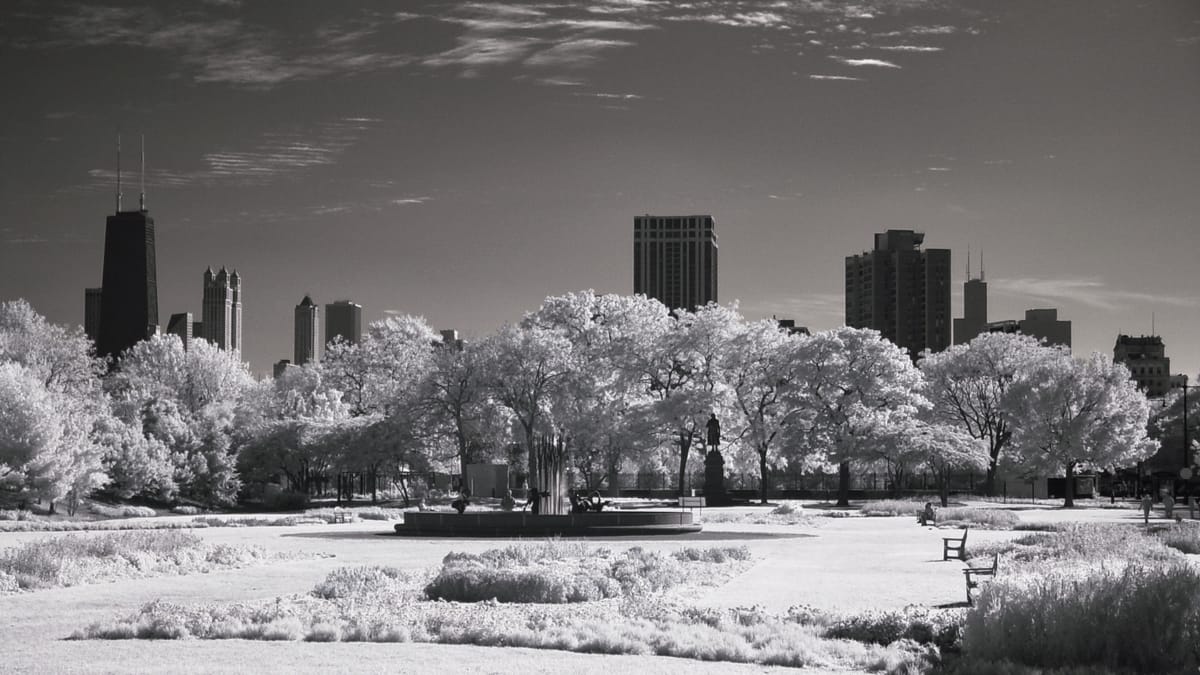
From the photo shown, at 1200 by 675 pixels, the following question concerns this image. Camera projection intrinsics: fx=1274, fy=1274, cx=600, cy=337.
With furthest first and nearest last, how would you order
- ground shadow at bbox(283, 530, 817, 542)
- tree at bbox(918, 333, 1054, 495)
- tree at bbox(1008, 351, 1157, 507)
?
tree at bbox(918, 333, 1054, 495) → tree at bbox(1008, 351, 1157, 507) → ground shadow at bbox(283, 530, 817, 542)

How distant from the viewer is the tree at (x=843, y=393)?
2721 inches

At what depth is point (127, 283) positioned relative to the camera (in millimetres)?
190500

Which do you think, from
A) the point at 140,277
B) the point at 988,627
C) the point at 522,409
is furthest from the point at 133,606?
the point at 140,277

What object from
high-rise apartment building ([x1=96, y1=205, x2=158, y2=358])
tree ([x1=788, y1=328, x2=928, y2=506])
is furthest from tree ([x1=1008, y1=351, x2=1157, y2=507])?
high-rise apartment building ([x1=96, y1=205, x2=158, y2=358])

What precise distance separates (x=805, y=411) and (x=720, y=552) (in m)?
42.0

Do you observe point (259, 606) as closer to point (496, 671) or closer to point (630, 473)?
point (496, 671)

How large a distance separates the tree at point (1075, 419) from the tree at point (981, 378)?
603 centimetres

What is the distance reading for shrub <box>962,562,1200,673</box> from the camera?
47.4ft

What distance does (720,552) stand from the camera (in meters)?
29.4

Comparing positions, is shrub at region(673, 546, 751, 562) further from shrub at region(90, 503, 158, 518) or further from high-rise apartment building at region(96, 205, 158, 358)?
high-rise apartment building at region(96, 205, 158, 358)

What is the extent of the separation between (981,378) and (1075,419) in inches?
510

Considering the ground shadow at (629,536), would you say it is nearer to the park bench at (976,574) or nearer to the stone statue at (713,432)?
the park bench at (976,574)

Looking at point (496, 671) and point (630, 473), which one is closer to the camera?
point (496, 671)

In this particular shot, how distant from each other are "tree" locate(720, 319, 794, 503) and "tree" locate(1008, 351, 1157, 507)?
15332 millimetres
